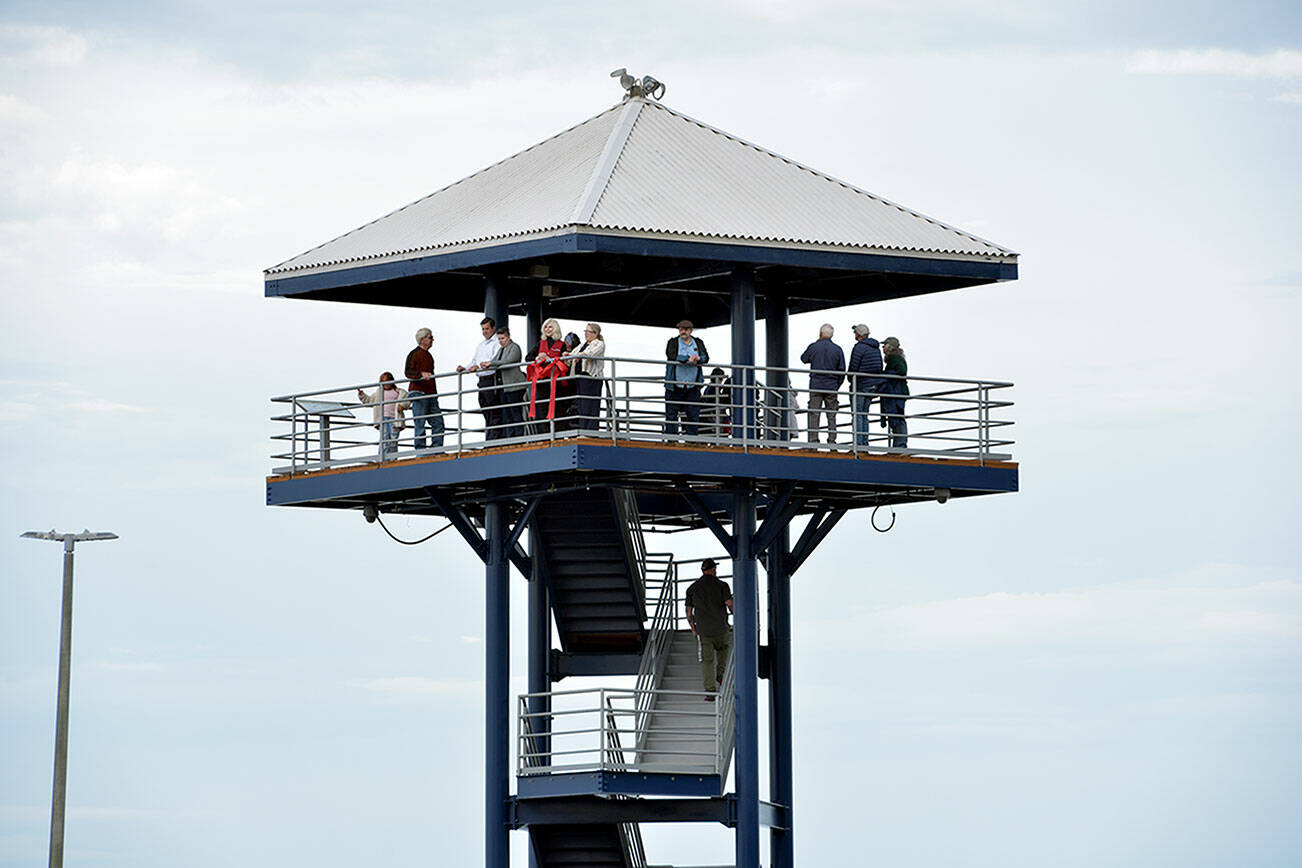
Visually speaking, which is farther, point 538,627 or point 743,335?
point 538,627

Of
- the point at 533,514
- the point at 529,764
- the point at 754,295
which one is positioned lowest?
the point at 529,764

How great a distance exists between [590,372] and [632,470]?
172cm

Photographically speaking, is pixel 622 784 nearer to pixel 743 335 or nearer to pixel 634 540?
pixel 634 540

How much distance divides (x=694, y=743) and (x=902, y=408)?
261 inches

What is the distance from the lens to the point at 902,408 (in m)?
53.9

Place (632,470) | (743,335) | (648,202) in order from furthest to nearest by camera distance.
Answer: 1. (743,335)
2. (648,202)
3. (632,470)

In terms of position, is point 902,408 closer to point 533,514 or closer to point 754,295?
→ point 754,295

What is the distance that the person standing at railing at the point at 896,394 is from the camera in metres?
53.3

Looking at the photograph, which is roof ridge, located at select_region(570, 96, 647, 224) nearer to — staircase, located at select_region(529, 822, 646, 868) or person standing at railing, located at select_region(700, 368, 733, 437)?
person standing at railing, located at select_region(700, 368, 733, 437)

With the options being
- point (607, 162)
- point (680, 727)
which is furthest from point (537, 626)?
point (607, 162)

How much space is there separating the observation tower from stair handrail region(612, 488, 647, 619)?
0.20ft

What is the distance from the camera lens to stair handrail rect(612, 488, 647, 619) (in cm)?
5553

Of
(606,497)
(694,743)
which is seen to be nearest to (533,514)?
(606,497)

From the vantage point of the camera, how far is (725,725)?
53.0 metres
